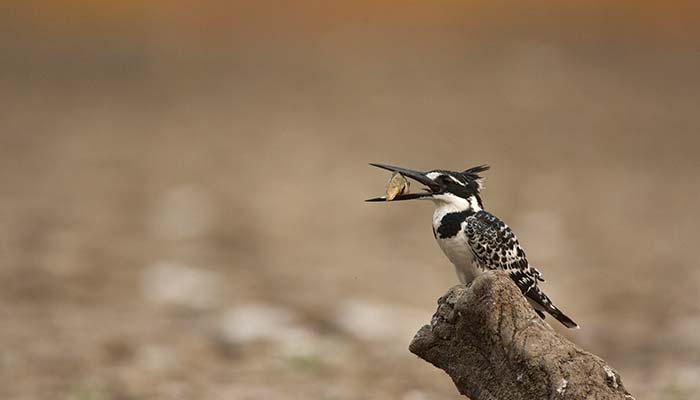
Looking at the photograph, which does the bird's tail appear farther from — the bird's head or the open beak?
the open beak

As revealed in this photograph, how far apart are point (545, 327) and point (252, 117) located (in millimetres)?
12297

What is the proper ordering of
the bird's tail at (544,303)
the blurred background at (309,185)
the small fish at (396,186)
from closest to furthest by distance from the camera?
the small fish at (396,186)
the bird's tail at (544,303)
the blurred background at (309,185)

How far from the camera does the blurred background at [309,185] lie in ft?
28.8

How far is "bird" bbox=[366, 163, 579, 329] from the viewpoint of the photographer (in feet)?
16.7

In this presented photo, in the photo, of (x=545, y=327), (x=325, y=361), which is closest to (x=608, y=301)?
(x=325, y=361)

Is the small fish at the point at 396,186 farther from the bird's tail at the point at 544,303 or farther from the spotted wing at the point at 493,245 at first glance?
the bird's tail at the point at 544,303

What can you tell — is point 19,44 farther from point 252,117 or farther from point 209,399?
point 209,399

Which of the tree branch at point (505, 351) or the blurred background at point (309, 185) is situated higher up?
the blurred background at point (309, 185)

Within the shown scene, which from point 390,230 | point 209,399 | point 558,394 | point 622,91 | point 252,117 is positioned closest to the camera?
point 558,394

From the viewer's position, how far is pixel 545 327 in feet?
14.2

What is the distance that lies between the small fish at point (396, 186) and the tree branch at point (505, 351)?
24.1 inches

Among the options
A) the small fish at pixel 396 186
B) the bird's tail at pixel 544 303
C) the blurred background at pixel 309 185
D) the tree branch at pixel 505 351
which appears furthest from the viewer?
the blurred background at pixel 309 185

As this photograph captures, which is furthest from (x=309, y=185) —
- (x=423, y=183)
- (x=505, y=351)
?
(x=505, y=351)

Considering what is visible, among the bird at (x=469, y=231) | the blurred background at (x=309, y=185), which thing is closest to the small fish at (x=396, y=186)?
the bird at (x=469, y=231)
